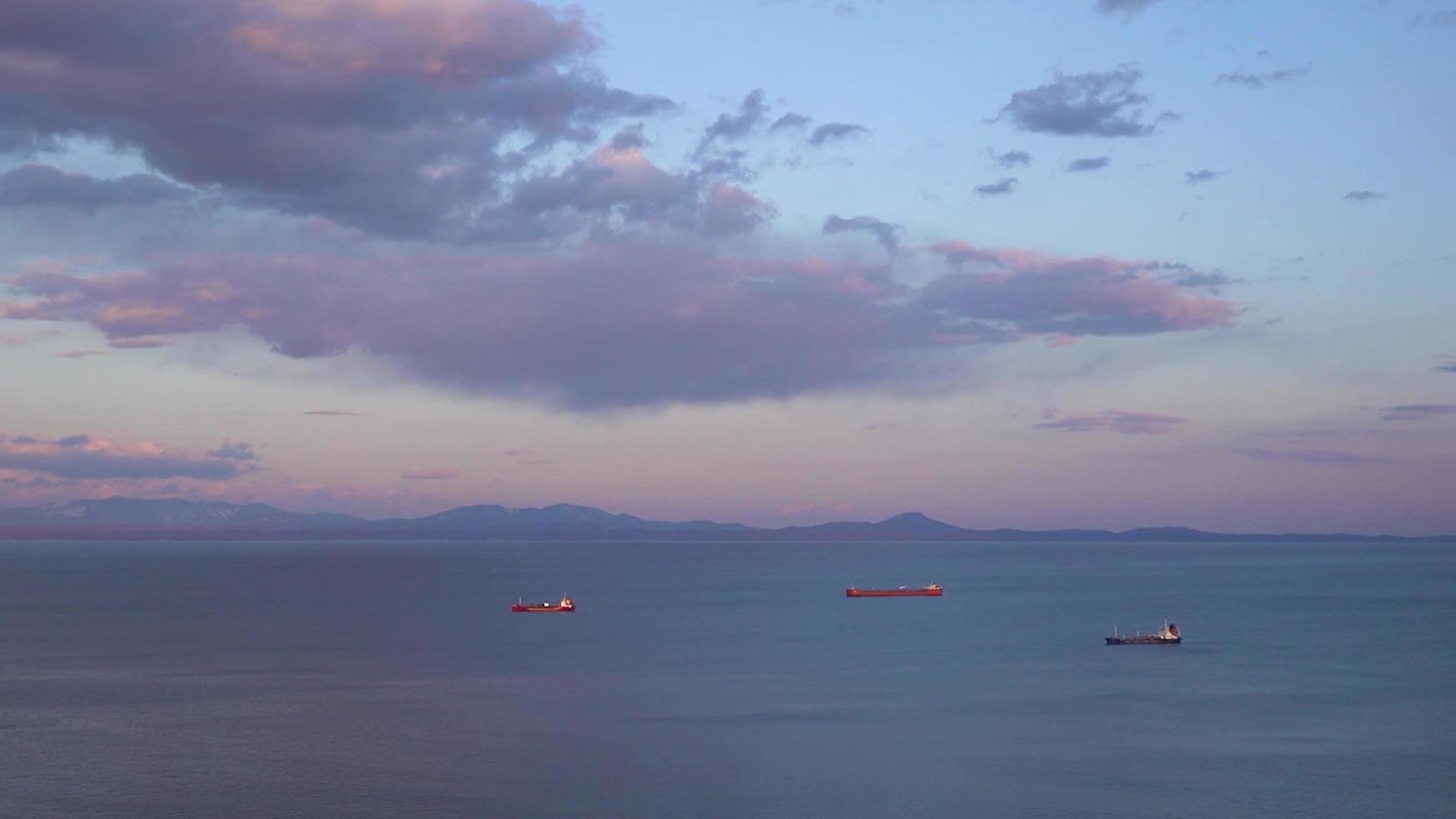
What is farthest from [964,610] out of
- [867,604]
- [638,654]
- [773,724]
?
[773,724]

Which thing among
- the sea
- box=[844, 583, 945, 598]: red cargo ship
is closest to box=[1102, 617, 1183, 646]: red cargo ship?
the sea

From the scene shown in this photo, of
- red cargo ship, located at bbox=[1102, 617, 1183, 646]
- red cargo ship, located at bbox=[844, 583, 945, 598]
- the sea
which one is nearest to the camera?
the sea

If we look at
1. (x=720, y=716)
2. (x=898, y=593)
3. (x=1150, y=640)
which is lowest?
(x=720, y=716)

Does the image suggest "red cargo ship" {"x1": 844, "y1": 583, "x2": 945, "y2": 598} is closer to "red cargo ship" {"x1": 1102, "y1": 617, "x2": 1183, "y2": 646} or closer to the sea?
the sea

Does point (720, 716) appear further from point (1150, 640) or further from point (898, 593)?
point (898, 593)

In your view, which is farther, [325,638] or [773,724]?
[325,638]

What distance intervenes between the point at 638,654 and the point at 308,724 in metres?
31.0

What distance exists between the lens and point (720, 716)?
193 ft

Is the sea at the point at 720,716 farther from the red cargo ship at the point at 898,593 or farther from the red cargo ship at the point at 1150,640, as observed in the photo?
the red cargo ship at the point at 898,593

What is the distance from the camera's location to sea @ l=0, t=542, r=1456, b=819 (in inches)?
1736

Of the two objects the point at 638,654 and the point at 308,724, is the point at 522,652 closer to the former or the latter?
the point at 638,654

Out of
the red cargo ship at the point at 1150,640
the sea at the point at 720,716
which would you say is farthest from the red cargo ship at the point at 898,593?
the red cargo ship at the point at 1150,640

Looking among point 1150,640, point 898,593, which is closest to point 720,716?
point 1150,640

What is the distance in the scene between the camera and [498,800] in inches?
1704
